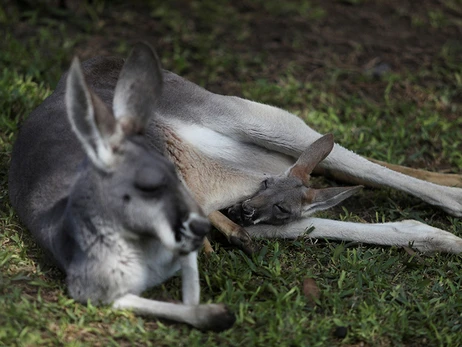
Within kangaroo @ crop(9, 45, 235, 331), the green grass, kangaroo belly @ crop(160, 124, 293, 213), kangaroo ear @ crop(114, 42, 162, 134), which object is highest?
kangaroo ear @ crop(114, 42, 162, 134)

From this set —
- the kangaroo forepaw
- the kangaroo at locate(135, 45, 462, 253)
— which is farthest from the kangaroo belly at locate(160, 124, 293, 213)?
the kangaroo forepaw

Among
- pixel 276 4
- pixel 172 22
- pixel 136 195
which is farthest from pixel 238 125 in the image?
pixel 276 4

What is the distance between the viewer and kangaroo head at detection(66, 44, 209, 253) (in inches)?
115

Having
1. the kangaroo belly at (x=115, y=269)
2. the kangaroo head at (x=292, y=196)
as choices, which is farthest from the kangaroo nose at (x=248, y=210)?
the kangaroo belly at (x=115, y=269)

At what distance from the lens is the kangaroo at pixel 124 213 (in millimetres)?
2992

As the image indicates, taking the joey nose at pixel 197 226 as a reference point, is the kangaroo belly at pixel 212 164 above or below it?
below

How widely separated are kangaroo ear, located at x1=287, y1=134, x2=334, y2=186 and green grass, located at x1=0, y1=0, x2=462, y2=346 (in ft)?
1.26

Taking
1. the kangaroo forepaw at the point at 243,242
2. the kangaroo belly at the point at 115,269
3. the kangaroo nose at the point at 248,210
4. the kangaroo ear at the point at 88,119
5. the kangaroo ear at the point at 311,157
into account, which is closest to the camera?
the kangaroo ear at the point at 88,119

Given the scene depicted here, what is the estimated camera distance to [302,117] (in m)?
5.35

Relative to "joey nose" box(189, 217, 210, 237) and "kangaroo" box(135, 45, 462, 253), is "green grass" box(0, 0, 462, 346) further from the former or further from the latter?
"joey nose" box(189, 217, 210, 237)

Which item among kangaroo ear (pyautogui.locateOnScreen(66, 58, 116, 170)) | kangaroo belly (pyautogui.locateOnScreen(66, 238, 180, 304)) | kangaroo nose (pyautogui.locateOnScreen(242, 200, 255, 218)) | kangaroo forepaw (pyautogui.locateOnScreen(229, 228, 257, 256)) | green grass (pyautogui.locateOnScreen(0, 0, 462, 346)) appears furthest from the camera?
kangaroo nose (pyautogui.locateOnScreen(242, 200, 255, 218))

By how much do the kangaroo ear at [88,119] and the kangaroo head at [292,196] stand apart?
116cm

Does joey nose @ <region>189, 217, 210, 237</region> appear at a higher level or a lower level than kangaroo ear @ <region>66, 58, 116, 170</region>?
lower

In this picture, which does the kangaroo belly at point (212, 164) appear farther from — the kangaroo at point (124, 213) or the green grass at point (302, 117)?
the kangaroo at point (124, 213)
